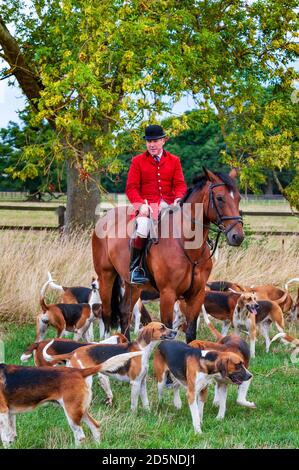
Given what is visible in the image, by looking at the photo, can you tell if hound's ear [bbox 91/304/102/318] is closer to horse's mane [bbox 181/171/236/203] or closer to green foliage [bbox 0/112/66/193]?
horse's mane [bbox 181/171/236/203]

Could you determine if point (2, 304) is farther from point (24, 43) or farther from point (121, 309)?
point (24, 43)

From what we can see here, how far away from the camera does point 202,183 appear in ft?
25.9

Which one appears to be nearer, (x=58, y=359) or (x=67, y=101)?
(x=58, y=359)

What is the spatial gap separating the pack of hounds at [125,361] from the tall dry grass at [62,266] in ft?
3.60

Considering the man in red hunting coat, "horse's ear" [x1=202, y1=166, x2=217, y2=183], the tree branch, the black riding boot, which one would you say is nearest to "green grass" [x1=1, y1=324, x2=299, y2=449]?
the black riding boot

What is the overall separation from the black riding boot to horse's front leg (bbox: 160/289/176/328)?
389mm

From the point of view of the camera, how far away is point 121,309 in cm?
939

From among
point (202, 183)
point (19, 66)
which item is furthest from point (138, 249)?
point (19, 66)

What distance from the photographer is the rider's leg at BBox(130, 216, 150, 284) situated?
317 inches

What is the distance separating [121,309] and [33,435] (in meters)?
3.56

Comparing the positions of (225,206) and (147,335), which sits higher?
(225,206)

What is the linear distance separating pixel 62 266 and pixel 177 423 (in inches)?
251

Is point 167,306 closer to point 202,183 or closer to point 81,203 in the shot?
point 202,183
